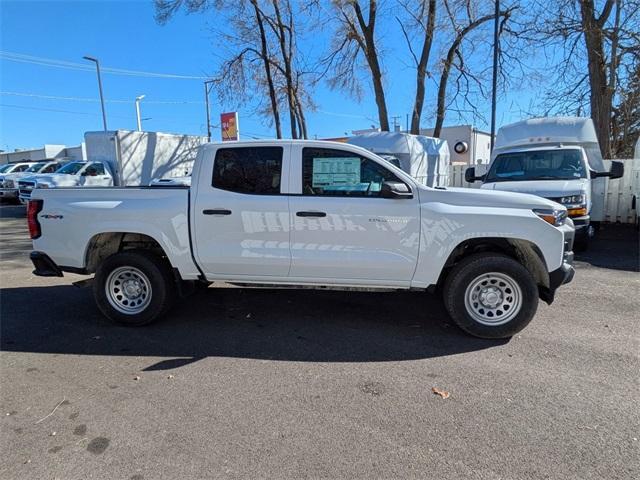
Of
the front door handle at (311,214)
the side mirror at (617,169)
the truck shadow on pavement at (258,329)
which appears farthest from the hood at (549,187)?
the front door handle at (311,214)

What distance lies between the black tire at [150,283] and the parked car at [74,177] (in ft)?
46.8

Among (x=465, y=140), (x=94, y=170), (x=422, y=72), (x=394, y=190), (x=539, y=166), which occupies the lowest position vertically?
(x=394, y=190)

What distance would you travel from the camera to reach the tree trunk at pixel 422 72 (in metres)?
18.0

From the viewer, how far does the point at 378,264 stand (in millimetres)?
4336

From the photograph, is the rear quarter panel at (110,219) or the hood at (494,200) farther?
the rear quarter panel at (110,219)

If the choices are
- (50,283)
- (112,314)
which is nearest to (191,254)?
(112,314)

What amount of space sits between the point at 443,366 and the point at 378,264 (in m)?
1.14

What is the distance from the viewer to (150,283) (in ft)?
15.5

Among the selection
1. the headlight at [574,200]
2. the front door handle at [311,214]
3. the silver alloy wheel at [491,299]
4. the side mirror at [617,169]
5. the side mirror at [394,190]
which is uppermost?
the side mirror at [617,169]

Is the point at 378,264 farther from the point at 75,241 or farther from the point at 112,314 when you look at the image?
the point at 75,241

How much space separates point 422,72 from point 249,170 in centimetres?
1653

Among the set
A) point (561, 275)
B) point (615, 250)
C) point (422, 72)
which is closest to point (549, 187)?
point (615, 250)

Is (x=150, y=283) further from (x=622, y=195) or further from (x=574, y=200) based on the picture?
(x=622, y=195)

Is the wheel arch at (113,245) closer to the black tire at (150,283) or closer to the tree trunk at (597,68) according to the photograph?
the black tire at (150,283)
